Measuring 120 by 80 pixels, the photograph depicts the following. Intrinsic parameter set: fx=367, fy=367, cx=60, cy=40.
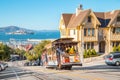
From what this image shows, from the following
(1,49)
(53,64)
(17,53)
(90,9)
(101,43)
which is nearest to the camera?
(53,64)

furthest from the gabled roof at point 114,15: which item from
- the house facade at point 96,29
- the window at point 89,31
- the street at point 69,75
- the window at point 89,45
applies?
the street at point 69,75

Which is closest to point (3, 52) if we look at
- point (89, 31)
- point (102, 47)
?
point (102, 47)

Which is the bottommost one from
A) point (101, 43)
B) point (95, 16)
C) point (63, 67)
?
point (63, 67)

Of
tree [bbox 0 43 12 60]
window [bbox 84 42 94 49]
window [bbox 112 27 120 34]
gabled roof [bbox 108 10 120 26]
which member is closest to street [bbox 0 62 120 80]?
window [bbox 84 42 94 49]

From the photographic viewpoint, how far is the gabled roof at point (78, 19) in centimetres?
6610

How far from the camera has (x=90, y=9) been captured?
6538 cm

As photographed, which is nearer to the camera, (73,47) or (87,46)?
(73,47)

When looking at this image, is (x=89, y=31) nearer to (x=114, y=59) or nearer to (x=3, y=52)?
(x=114, y=59)

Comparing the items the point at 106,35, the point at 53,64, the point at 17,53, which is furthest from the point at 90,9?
the point at 17,53

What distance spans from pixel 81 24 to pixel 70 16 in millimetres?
8181

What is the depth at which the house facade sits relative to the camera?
66812mm

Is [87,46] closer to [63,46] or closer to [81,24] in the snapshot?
[81,24]

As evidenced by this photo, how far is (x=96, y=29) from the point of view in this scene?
222 ft

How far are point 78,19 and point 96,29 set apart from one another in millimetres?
4086
